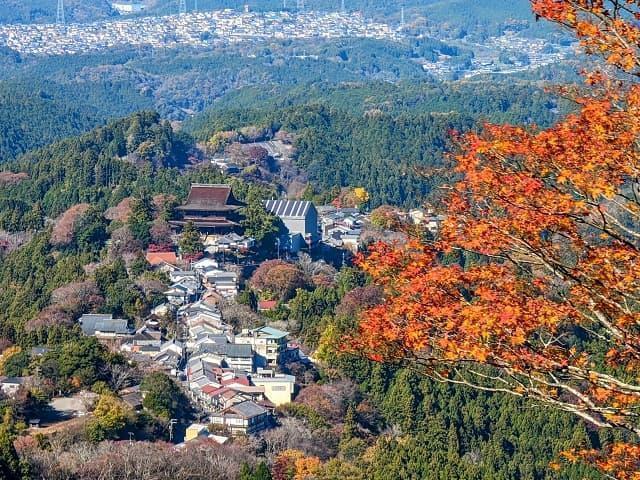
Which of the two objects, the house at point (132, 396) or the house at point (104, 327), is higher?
the house at point (132, 396)

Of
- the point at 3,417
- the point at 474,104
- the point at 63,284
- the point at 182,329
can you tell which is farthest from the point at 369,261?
the point at 474,104

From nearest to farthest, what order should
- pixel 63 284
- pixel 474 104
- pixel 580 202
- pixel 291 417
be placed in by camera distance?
pixel 580 202, pixel 291 417, pixel 63 284, pixel 474 104

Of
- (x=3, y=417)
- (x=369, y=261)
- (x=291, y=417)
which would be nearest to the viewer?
(x=369, y=261)

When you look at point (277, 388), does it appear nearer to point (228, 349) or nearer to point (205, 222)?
point (228, 349)

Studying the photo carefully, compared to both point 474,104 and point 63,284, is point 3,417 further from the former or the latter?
point 474,104

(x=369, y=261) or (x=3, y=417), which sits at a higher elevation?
(x=369, y=261)

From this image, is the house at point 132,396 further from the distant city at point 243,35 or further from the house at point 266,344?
the distant city at point 243,35

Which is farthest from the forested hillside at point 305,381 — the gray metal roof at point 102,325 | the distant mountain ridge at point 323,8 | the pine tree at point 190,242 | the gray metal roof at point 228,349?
the distant mountain ridge at point 323,8
